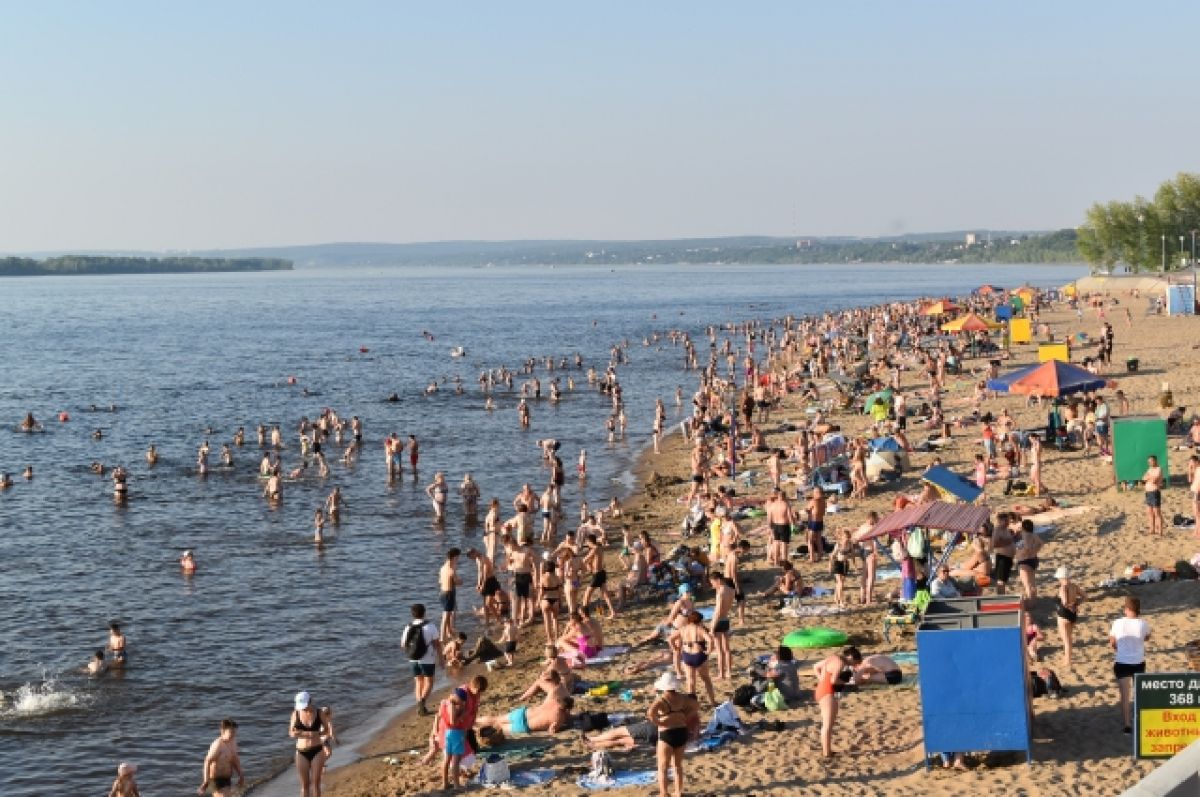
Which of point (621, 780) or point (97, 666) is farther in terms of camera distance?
point (97, 666)

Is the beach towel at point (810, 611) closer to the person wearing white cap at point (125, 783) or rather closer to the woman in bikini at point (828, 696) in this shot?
the woman in bikini at point (828, 696)

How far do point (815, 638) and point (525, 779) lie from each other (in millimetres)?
4991

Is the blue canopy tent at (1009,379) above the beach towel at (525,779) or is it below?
above

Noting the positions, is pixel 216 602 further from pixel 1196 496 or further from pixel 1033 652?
pixel 1196 496

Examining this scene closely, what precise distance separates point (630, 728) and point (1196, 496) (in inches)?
407

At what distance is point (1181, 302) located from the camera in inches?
2499

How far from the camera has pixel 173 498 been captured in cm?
3441

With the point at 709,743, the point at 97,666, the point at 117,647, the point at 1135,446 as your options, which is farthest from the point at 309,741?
the point at 1135,446

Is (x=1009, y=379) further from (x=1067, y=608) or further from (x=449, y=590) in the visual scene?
(x=449, y=590)

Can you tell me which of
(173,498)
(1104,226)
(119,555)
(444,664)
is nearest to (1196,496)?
(444,664)

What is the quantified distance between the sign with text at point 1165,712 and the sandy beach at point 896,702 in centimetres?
115

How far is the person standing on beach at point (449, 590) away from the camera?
60.0ft

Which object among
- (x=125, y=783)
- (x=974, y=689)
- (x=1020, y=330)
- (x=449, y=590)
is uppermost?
(x=1020, y=330)

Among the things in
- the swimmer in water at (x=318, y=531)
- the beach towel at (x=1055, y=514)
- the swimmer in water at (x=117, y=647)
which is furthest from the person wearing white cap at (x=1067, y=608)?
the swimmer in water at (x=318, y=531)
